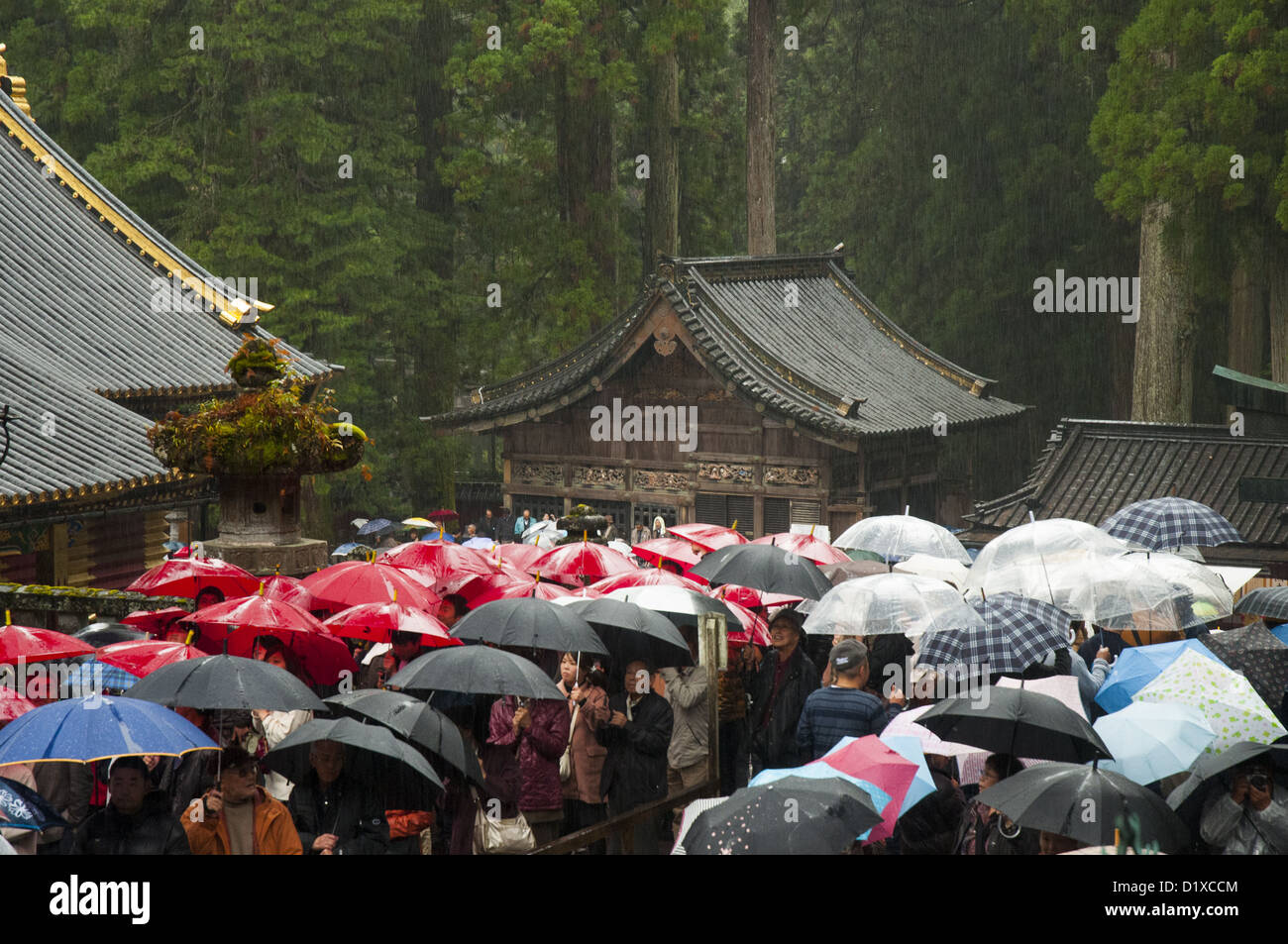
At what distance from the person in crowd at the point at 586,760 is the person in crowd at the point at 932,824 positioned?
5.90 feet

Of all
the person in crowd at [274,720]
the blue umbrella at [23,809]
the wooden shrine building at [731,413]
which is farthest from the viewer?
the wooden shrine building at [731,413]

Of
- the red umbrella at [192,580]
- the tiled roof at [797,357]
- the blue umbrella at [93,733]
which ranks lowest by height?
the blue umbrella at [93,733]

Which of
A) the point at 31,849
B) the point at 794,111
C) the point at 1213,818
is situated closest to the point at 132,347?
the point at 31,849

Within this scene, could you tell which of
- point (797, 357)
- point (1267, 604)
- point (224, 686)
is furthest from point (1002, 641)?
point (797, 357)

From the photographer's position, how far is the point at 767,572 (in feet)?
35.0

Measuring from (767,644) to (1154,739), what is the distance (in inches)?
137

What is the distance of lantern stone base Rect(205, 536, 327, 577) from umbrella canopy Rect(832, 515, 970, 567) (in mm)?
4632

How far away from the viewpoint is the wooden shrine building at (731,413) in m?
24.0

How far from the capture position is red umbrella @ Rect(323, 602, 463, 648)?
29.1ft

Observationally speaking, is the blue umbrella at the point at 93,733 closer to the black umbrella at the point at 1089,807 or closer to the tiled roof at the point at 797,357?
the black umbrella at the point at 1089,807

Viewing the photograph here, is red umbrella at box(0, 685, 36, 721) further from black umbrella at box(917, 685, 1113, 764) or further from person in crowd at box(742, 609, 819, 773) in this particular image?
black umbrella at box(917, 685, 1113, 764)

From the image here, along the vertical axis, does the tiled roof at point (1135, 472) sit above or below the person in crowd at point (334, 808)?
above

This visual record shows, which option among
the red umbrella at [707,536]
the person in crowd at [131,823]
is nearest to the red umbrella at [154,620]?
the person in crowd at [131,823]

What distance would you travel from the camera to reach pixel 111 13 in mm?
28844
